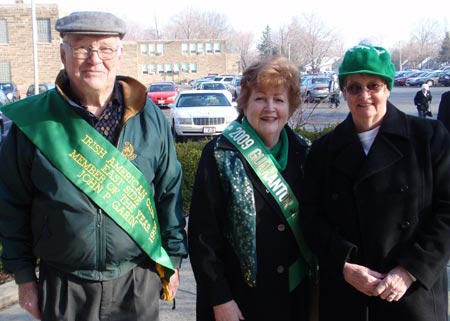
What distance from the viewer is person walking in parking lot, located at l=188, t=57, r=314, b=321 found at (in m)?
2.56

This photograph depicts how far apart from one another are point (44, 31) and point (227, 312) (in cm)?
4341

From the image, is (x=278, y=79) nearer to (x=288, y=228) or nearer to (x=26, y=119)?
(x=288, y=228)

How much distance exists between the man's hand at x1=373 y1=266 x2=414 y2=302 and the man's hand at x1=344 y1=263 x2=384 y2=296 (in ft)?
0.10

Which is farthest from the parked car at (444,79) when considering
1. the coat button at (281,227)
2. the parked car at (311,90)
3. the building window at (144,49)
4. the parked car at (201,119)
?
the coat button at (281,227)

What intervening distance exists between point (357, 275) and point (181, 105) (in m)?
14.5

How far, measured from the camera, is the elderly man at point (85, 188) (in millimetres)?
2338

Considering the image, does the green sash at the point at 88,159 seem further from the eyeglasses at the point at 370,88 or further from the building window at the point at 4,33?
the building window at the point at 4,33

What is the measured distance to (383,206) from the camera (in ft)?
7.78

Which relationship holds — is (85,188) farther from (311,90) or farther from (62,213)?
(311,90)

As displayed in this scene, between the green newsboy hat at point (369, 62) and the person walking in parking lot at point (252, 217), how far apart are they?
0.35 meters

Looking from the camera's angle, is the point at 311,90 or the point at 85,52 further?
the point at 311,90

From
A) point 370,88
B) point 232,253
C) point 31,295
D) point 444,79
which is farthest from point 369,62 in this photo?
point 444,79

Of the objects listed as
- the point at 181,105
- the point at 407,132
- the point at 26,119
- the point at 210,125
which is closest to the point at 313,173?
the point at 407,132

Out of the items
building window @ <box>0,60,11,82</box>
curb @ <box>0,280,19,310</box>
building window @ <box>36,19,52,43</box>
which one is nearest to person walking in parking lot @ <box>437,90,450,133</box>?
curb @ <box>0,280,19,310</box>
